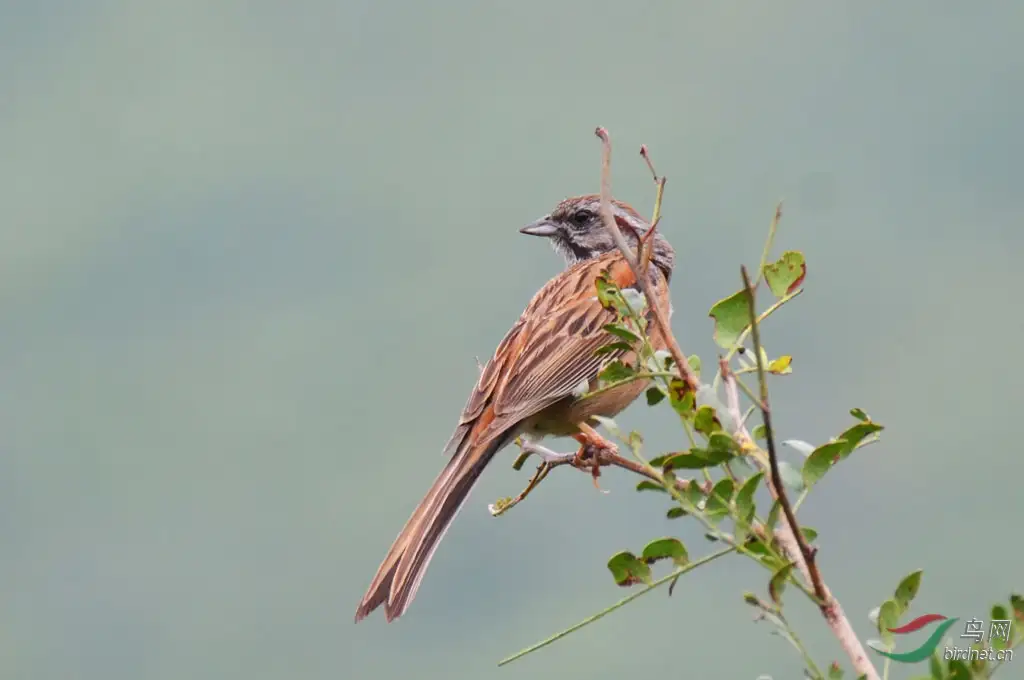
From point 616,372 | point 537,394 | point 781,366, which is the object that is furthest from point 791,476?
point 537,394

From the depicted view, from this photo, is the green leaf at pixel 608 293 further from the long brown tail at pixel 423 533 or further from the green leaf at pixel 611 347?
the long brown tail at pixel 423 533

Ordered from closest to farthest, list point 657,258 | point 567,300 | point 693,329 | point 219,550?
point 567,300 < point 657,258 < point 693,329 < point 219,550

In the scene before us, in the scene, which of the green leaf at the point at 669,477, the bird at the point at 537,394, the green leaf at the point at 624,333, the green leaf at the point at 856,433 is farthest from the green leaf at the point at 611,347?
the bird at the point at 537,394

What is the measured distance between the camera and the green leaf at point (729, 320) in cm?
265

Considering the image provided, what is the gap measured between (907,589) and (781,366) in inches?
35.6

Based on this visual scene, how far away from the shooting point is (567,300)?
635 centimetres

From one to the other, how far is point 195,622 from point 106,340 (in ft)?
96.5

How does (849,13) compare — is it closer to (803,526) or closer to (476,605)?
(476,605)

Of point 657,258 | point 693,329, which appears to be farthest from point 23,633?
point 657,258

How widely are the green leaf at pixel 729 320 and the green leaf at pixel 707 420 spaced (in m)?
0.28

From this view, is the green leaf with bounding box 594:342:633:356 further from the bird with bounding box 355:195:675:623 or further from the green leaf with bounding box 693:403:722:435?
the bird with bounding box 355:195:675:623

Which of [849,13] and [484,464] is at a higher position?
[849,13]

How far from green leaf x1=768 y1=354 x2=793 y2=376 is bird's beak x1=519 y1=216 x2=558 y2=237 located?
167 inches

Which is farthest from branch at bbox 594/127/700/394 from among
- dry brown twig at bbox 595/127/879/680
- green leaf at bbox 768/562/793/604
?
green leaf at bbox 768/562/793/604
